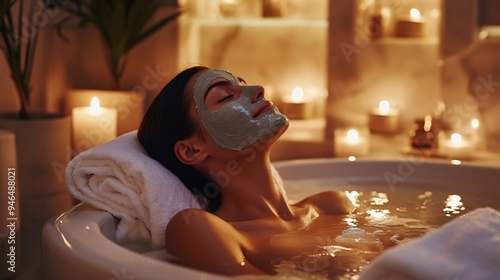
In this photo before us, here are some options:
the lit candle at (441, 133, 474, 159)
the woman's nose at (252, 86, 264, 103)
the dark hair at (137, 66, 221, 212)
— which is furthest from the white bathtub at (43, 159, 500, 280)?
the lit candle at (441, 133, 474, 159)

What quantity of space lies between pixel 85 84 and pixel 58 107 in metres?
0.24

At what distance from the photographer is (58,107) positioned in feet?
12.6

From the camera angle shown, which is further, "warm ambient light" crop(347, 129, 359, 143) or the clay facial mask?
"warm ambient light" crop(347, 129, 359, 143)

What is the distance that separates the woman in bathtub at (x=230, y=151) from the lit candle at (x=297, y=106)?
7.21ft

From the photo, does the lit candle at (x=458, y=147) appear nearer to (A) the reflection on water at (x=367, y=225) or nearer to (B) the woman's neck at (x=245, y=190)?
(A) the reflection on water at (x=367, y=225)

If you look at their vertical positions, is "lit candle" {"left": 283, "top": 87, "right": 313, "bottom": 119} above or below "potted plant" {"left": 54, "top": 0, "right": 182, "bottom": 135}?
below

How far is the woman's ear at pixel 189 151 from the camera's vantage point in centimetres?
162

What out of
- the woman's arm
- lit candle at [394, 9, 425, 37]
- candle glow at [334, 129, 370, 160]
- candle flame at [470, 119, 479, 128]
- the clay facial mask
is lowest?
candle glow at [334, 129, 370, 160]

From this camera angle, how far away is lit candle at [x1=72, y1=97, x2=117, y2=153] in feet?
10.8

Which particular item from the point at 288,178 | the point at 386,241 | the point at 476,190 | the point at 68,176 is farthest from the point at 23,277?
the point at 476,190

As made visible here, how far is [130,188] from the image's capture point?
163cm

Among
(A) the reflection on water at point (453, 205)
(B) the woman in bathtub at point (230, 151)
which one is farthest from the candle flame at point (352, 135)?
(B) the woman in bathtub at point (230, 151)

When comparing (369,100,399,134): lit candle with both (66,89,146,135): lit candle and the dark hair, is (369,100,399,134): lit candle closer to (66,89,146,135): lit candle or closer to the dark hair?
(66,89,146,135): lit candle

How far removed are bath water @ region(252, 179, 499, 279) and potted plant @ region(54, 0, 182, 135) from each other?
1.60m
